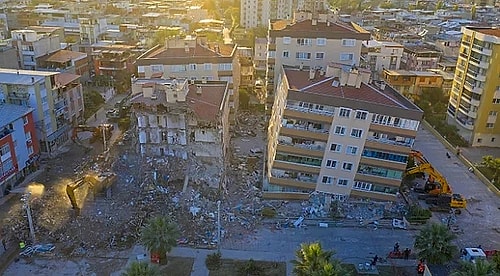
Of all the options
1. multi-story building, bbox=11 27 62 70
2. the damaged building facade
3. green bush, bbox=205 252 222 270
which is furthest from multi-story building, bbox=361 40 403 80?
multi-story building, bbox=11 27 62 70

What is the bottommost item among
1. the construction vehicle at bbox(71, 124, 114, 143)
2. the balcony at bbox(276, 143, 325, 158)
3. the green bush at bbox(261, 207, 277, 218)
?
the green bush at bbox(261, 207, 277, 218)

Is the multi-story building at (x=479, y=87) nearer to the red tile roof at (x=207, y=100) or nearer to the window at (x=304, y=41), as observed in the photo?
the window at (x=304, y=41)

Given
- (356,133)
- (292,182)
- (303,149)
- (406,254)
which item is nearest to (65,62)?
(292,182)

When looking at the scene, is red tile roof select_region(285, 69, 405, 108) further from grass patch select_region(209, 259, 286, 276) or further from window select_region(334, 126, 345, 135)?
grass patch select_region(209, 259, 286, 276)

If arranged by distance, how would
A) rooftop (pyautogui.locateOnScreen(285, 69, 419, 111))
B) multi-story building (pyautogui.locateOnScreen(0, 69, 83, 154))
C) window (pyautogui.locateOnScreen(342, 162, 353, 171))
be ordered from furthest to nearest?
1. multi-story building (pyautogui.locateOnScreen(0, 69, 83, 154))
2. window (pyautogui.locateOnScreen(342, 162, 353, 171))
3. rooftop (pyautogui.locateOnScreen(285, 69, 419, 111))

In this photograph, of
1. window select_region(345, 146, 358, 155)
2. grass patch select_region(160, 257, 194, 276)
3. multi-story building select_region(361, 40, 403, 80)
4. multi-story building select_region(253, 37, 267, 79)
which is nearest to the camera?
grass patch select_region(160, 257, 194, 276)
